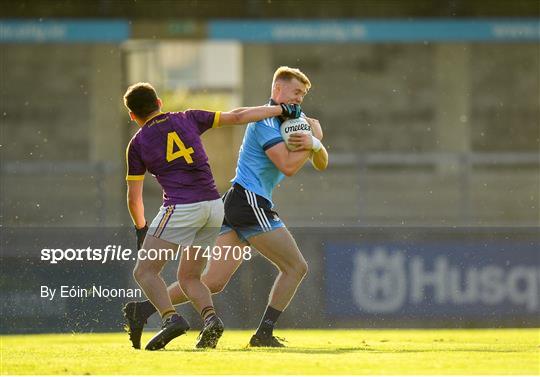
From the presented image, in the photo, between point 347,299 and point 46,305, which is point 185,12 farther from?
point 46,305

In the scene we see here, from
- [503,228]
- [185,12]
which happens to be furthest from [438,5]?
[503,228]

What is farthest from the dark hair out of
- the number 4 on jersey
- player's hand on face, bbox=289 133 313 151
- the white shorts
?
player's hand on face, bbox=289 133 313 151

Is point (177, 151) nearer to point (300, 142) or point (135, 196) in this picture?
point (135, 196)

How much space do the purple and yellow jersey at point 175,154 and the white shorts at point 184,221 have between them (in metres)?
0.04

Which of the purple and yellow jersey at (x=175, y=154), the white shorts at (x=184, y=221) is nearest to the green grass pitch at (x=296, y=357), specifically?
the white shorts at (x=184, y=221)

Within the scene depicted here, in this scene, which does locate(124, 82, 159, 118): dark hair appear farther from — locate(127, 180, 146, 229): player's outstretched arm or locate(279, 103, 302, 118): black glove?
locate(279, 103, 302, 118): black glove

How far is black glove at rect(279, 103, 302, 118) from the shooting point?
328 inches

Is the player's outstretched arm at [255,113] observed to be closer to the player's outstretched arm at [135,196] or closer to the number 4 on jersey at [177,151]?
the number 4 on jersey at [177,151]

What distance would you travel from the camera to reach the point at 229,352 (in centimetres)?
815

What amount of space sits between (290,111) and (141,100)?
0.95 meters

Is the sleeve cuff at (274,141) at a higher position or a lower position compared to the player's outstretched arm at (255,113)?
lower

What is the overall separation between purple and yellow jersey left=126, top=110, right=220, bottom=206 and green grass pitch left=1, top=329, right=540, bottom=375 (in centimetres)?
97

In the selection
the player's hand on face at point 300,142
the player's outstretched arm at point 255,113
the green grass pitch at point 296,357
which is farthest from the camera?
the player's hand on face at point 300,142

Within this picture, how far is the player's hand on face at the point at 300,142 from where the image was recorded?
849cm
